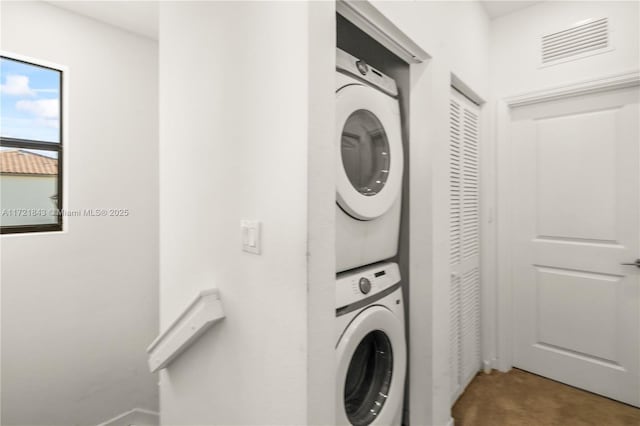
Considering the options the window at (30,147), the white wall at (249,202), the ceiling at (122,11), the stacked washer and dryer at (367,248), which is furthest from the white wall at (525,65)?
the window at (30,147)

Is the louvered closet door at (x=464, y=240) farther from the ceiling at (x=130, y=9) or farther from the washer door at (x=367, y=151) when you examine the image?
the ceiling at (x=130, y=9)

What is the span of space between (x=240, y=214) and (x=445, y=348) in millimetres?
1300

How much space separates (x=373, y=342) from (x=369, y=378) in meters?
0.16

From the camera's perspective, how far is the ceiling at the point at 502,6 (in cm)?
220

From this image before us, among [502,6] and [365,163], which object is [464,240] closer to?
[365,163]

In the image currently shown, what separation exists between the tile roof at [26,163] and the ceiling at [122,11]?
104cm

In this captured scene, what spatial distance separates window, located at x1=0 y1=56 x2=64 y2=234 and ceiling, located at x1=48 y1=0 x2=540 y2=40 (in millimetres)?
470

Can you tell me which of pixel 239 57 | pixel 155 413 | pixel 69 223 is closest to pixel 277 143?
pixel 239 57

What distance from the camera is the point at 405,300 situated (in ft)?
5.46

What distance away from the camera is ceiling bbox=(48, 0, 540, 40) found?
2176 mm

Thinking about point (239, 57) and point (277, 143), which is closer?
point (277, 143)

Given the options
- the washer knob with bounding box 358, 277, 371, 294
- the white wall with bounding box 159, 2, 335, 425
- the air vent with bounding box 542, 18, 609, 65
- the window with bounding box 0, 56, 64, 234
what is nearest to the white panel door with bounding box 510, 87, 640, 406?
the air vent with bounding box 542, 18, 609, 65

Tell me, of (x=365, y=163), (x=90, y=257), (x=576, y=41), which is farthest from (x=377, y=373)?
(x=576, y=41)

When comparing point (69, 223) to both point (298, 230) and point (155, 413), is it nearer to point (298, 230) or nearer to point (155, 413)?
point (155, 413)
